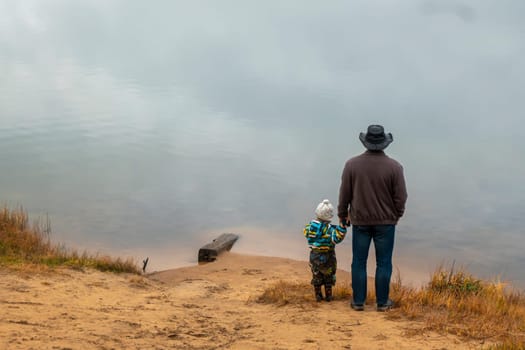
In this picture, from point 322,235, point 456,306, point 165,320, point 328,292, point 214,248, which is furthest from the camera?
point 214,248

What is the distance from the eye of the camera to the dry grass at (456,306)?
806 centimetres

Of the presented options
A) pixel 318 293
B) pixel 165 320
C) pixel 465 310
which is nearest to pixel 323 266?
pixel 318 293

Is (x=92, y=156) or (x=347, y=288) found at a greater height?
(x=92, y=156)

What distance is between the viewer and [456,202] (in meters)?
23.4

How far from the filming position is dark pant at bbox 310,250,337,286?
9312 millimetres

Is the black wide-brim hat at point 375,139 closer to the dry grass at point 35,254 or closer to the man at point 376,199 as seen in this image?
the man at point 376,199

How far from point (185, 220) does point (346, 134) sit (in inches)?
867

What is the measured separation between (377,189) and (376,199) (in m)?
0.12

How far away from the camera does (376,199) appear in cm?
870

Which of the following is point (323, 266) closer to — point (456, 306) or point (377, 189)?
point (377, 189)

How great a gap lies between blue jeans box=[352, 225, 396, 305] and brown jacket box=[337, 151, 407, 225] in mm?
136

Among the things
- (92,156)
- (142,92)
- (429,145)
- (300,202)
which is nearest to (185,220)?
(300,202)

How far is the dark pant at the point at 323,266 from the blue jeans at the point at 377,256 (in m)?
0.39

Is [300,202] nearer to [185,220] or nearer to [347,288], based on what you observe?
[185,220]
